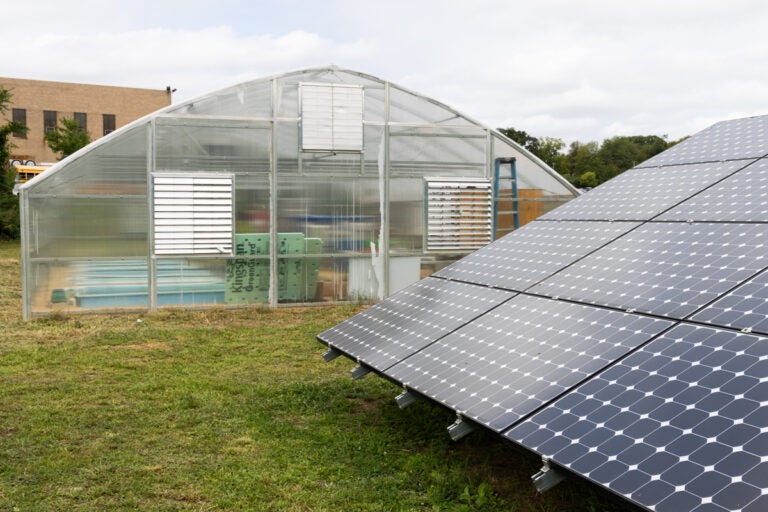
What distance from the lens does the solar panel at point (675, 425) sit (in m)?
3.73

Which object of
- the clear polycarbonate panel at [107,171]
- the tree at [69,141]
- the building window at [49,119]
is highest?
the building window at [49,119]

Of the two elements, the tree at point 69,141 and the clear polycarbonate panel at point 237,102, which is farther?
the tree at point 69,141

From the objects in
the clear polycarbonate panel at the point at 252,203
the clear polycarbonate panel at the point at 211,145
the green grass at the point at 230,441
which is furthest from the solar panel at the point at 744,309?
the clear polycarbonate panel at the point at 211,145

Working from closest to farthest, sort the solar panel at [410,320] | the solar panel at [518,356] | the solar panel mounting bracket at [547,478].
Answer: the solar panel mounting bracket at [547,478]
the solar panel at [518,356]
the solar panel at [410,320]

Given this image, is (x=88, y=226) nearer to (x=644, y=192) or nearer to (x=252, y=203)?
(x=252, y=203)

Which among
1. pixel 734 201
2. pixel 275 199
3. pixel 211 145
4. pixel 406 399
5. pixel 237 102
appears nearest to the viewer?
pixel 406 399

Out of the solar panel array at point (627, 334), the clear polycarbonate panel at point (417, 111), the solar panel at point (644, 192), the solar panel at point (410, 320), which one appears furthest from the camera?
the clear polycarbonate panel at point (417, 111)

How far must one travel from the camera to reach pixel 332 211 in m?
17.1

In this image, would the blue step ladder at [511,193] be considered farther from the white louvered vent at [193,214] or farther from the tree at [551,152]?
the tree at [551,152]

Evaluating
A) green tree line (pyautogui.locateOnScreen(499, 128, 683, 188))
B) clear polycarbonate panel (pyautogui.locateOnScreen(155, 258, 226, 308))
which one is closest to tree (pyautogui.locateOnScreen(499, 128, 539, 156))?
green tree line (pyautogui.locateOnScreen(499, 128, 683, 188))

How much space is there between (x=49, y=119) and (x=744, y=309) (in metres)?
73.3

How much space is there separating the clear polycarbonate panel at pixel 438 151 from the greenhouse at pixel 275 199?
0.03m

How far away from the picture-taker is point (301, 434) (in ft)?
26.6

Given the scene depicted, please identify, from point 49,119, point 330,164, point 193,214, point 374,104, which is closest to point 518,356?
point 193,214
